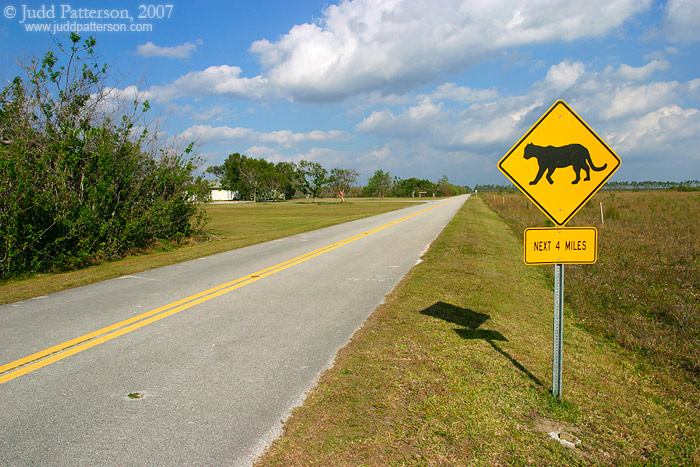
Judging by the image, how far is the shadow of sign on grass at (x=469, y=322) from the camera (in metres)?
4.98

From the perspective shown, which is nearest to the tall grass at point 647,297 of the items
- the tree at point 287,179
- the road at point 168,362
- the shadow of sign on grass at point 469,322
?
the shadow of sign on grass at point 469,322

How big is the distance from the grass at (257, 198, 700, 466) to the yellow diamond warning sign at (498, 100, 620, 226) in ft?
5.48

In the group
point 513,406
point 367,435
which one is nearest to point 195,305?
point 367,435

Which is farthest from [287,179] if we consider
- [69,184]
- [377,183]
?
[69,184]

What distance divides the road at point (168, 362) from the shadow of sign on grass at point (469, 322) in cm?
106

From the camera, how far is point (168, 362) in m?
4.57

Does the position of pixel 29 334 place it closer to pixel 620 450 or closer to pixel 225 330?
pixel 225 330

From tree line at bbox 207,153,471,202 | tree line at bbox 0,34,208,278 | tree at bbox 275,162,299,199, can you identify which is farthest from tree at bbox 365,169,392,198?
tree line at bbox 0,34,208,278

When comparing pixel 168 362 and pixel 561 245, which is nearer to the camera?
pixel 561 245

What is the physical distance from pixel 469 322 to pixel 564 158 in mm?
2987

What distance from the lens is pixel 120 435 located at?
3.18 m

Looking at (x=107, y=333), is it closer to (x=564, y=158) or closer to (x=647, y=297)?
(x=564, y=158)

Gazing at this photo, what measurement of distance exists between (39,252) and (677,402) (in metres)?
13.0

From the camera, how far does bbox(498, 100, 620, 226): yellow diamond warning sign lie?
3.72 meters
